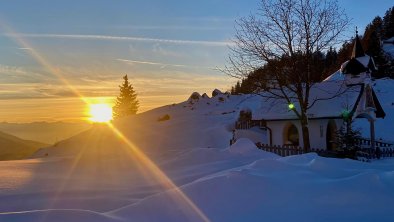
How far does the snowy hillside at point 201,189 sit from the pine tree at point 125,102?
6230 cm

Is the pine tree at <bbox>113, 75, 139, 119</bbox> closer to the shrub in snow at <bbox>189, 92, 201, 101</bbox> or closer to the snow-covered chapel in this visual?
the shrub in snow at <bbox>189, 92, 201, 101</bbox>

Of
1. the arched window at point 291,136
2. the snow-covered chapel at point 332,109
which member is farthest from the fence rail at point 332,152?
the arched window at point 291,136

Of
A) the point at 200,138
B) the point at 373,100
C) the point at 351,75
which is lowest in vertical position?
the point at 200,138

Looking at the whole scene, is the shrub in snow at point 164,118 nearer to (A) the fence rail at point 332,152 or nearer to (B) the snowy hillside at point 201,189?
(A) the fence rail at point 332,152

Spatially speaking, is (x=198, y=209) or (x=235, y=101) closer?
(x=198, y=209)

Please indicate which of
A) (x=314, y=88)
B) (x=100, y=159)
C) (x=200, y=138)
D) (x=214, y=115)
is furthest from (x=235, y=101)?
(x=100, y=159)

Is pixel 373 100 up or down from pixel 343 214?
up

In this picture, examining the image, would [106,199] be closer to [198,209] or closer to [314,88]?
[198,209]

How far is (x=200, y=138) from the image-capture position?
30.6m

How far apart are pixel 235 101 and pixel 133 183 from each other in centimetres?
4174

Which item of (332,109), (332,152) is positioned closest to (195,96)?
(332,109)

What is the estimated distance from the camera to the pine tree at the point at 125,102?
74375 mm

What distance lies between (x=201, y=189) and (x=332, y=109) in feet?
60.9


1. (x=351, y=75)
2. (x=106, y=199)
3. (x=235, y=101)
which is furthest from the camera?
(x=235, y=101)
